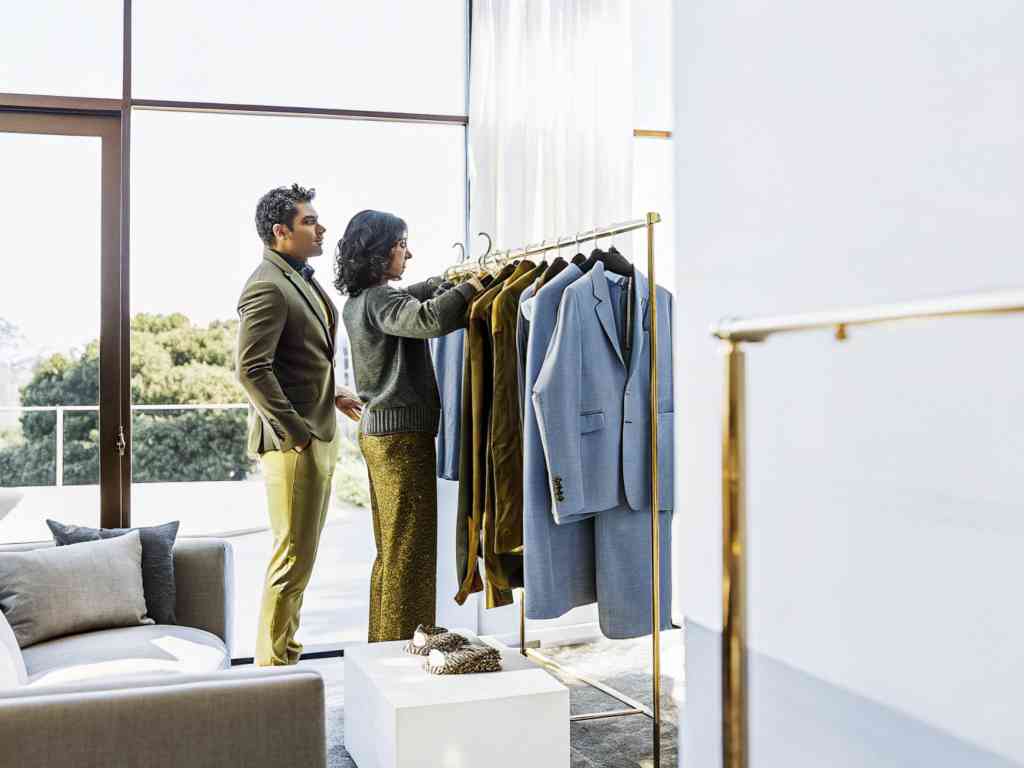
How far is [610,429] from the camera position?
2.93m

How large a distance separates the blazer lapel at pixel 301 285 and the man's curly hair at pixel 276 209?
9cm

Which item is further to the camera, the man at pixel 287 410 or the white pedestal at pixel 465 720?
the man at pixel 287 410

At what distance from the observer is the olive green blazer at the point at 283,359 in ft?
11.3

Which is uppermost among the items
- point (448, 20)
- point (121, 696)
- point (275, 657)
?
point (448, 20)

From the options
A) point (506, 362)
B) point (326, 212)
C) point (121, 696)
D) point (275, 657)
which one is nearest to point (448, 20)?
point (326, 212)

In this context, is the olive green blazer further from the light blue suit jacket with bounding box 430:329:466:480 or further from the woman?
the light blue suit jacket with bounding box 430:329:466:480

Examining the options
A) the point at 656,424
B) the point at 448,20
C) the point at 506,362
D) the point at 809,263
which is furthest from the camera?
the point at 448,20

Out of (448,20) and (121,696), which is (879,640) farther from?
(448,20)

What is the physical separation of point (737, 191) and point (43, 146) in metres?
3.77

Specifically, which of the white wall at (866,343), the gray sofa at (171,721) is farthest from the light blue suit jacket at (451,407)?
the white wall at (866,343)

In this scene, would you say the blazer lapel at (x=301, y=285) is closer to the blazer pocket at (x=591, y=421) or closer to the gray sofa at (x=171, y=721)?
the blazer pocket at (x=591, y=421)

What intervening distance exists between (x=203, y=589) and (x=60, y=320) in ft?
4.60

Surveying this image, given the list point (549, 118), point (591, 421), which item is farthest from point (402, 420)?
point (549, 118)

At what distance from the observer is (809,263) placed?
1.03 metres
